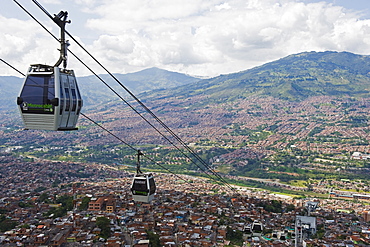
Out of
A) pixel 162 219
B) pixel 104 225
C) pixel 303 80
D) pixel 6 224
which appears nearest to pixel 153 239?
pixel 104 225

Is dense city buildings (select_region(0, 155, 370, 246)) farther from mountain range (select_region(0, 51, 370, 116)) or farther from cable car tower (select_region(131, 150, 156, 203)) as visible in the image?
mountain range (select_region(0, 51, 370, 116))

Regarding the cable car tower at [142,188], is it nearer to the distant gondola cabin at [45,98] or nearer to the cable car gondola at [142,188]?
the cable car gondola at [142,188]

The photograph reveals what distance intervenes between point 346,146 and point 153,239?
2383 inches

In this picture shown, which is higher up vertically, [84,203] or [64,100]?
[64,100]

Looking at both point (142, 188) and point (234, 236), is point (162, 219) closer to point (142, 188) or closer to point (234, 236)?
point (234, 236)

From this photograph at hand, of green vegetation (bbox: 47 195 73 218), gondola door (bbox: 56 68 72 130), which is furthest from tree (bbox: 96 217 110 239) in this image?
gondola door (bbox: 56 68 72 130)

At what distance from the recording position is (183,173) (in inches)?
2072

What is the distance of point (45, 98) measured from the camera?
15.2 ft

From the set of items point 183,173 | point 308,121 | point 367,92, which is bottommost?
point 183,173

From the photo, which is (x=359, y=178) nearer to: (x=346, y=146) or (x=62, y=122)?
(x=346, y=146)

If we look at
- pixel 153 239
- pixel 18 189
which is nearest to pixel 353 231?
pixel 153 239

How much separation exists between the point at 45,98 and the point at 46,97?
0.06ft

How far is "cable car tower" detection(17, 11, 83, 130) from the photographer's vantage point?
4.61 metres

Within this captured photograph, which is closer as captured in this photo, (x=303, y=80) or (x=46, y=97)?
(x=46, y=97)
